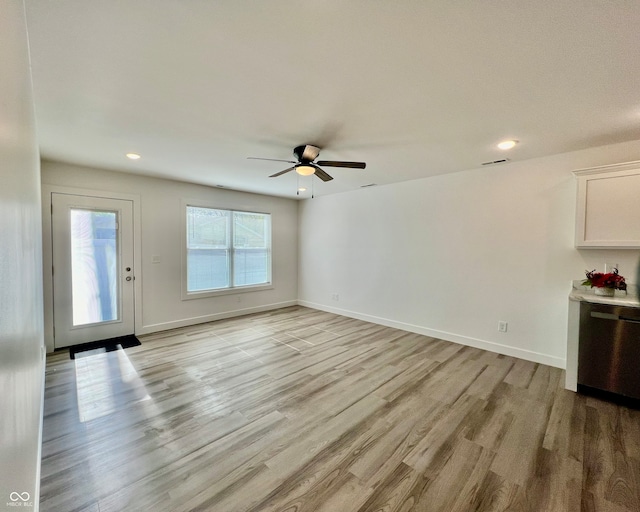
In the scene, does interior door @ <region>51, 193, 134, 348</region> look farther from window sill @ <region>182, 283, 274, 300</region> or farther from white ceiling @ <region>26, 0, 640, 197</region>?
white ceiling @ <region>26, 0, 640, 197</region>

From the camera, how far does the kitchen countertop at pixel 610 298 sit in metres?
2.52

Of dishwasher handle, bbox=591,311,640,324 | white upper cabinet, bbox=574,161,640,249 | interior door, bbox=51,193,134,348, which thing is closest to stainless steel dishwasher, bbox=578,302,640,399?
dishwasher handle, bbox=591,311,640,324

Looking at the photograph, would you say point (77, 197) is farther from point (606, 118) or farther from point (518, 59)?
point (606, 118)

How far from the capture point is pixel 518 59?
1611 mm

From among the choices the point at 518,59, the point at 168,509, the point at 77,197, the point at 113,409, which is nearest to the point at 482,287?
the point at 518,59

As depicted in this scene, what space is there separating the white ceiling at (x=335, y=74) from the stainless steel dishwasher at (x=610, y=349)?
1715mm

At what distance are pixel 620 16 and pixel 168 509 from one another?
340 centimetres

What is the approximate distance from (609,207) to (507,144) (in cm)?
121

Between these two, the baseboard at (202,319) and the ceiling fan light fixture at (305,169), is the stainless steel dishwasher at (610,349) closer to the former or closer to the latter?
the ceiling fan light fixture at (305,169)

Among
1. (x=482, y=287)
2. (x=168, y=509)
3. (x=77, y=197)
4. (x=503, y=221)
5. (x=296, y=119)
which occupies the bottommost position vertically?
(x=168, y=509)

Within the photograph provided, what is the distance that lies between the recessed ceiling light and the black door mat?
5.21m

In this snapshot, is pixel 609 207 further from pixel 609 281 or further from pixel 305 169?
pixel 305 169

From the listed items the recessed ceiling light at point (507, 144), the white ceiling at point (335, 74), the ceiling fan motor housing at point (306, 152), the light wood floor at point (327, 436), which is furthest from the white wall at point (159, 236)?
the recessed ceiling light at point (507, 144)

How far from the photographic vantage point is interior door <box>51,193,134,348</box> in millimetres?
3674
